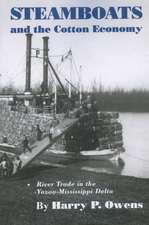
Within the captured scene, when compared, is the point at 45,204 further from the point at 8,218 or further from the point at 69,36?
the point at 69,36

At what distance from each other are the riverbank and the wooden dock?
256 millimetres

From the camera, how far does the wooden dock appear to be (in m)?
2.70

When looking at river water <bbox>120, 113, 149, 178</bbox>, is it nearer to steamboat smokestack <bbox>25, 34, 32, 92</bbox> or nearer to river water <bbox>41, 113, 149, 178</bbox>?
river water <bbox>41, 113, 149, 178</bbox>

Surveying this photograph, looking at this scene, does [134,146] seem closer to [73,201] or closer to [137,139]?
[137,139]

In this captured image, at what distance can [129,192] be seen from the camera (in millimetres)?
2277

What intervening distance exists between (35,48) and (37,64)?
0.17 meters

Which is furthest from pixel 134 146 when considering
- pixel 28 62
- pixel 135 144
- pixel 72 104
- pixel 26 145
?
pixel 28 62

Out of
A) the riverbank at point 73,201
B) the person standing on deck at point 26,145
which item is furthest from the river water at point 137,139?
the person standing on deck at point 26,145

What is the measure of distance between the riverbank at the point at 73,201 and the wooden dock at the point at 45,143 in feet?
0.84

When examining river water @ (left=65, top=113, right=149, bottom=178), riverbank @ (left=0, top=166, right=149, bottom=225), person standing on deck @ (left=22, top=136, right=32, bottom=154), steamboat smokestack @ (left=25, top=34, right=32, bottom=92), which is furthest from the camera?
person standing on deck @ (left=22, top=136, right=32, bottom=154)

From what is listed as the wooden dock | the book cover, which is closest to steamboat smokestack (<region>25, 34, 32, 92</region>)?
the book cover

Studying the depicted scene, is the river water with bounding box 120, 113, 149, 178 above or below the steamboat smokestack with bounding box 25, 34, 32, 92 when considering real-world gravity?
below

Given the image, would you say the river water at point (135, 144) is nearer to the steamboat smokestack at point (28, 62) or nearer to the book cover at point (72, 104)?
the book cover at point (72, 104)

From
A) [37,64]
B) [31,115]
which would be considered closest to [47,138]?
[31,115]
